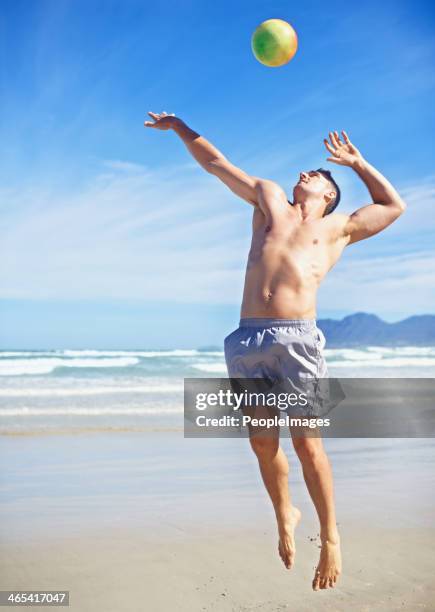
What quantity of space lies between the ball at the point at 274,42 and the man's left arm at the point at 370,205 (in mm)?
647

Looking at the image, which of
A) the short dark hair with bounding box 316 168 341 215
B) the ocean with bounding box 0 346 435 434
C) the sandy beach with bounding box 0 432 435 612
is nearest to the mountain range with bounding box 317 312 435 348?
the ocean with bounding box 0 346 435 434

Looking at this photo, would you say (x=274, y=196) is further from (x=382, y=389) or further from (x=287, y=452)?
(x=382, y=389)

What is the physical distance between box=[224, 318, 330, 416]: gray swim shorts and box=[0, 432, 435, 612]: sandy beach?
1164 mm

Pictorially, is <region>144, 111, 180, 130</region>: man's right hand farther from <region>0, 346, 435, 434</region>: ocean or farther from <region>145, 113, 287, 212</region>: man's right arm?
<region>0, 346, 435, 434</region>: ocean

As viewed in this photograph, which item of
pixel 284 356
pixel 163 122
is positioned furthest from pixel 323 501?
pixel 163 122

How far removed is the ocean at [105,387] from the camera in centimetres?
1055

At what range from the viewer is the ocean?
10555mm

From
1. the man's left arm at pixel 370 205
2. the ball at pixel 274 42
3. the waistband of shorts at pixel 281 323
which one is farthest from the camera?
the ball at pixel 274 42

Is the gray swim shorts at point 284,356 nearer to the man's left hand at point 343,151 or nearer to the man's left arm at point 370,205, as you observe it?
the man's left arm at point 370,205

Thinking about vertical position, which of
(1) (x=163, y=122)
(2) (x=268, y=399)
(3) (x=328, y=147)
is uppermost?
(1) (x=163, y=122)

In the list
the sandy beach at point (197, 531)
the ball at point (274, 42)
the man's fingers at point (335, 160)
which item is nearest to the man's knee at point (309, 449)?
the sandy beach at point (197, 531)

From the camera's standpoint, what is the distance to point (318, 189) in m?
4.09

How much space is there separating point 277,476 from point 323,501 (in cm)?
26

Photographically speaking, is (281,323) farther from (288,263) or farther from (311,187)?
(311,187)
